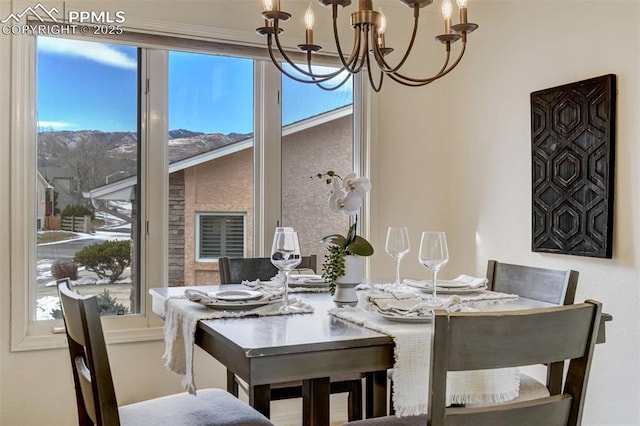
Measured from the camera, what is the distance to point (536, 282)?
7.10 ft

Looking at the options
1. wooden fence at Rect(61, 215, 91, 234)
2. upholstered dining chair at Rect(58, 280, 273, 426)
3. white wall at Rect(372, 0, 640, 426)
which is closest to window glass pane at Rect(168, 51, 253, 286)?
wooden fence at Rect(61, 215, 91, 234)

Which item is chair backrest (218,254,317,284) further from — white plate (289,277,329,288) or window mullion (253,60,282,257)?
window mullion (253,60,282,257)

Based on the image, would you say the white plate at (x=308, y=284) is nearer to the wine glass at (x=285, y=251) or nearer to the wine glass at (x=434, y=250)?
the wine glass at (x=285, y=251)

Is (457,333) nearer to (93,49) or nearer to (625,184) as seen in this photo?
(625,184)

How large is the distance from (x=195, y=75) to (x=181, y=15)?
298 millimetres

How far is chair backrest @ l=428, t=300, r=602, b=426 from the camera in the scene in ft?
3.90

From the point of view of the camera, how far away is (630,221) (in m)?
2.42

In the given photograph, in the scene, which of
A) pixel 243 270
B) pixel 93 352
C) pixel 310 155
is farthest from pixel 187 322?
pixel 310 155

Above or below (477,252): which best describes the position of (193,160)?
above

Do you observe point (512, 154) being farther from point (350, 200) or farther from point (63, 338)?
point (63, 338)

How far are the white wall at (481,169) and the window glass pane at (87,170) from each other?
173 millimetres

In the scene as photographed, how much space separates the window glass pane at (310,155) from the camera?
127 inches

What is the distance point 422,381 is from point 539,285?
93 cm

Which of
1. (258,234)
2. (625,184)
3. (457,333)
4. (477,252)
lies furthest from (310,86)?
(457,333)
